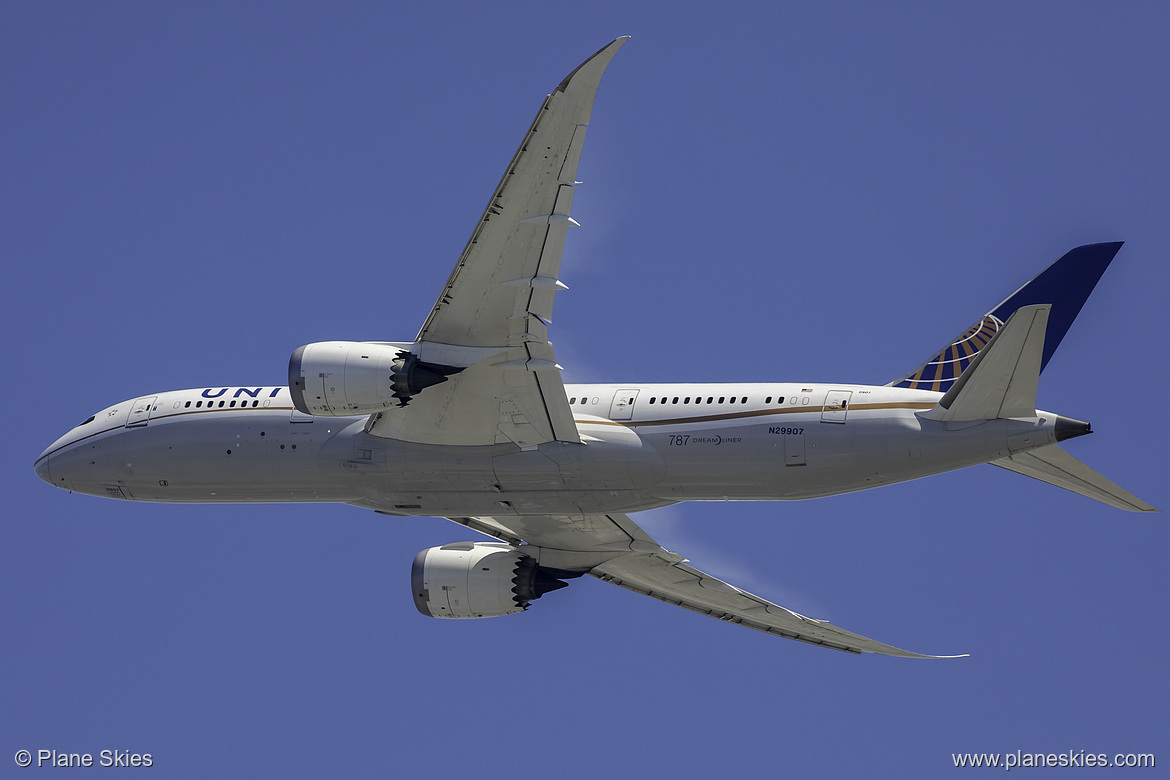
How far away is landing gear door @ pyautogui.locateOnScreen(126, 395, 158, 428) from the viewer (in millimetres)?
31272

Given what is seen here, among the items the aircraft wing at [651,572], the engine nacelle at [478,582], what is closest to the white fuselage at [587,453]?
the aircraft wing at [651,572]

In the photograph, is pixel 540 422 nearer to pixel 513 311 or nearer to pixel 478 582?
pixel 513 311

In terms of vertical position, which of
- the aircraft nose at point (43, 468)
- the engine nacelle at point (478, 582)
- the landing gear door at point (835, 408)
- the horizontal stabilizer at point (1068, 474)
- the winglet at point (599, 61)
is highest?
the winglet at point (599, 61)

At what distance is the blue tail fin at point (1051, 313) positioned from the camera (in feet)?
91.5

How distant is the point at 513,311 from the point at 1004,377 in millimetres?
8642

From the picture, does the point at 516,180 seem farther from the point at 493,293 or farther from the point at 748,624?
the point at 748,624

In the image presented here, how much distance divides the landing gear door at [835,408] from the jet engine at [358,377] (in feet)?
22.6

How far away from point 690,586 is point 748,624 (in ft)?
6.21

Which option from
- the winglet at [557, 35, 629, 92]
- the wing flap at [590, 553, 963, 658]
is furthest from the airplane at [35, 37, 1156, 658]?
the wing flap at [590, 553, 963, 658]

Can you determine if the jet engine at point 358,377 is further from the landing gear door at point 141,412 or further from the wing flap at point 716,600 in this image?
the wing flap at point 716,600

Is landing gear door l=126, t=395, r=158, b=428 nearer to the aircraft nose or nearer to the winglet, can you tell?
the aircraft nose

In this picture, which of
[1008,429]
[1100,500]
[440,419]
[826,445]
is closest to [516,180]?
[440,419]

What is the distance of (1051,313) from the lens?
93.2ft

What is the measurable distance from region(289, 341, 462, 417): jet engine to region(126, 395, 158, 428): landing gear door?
19.7ft
